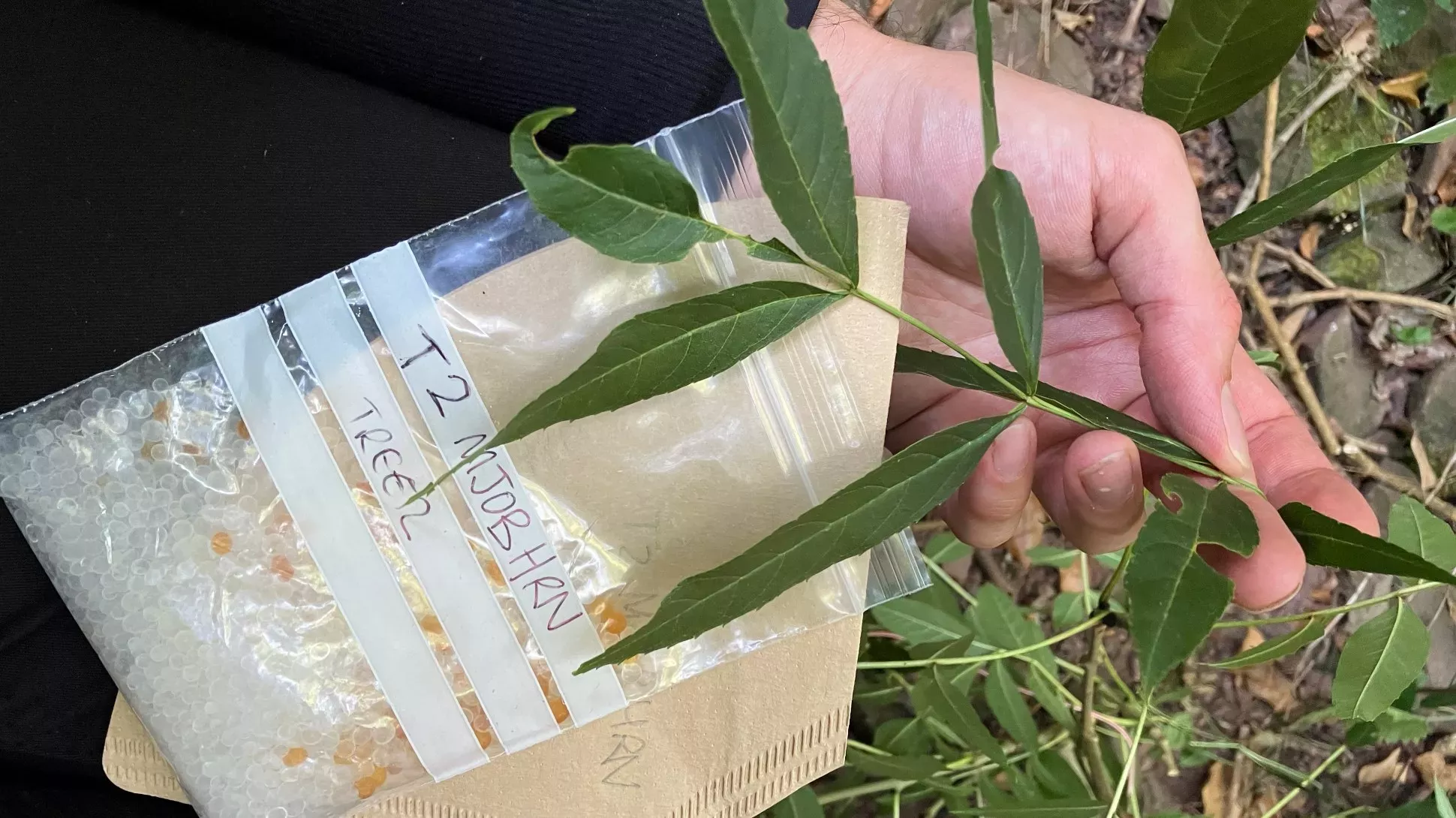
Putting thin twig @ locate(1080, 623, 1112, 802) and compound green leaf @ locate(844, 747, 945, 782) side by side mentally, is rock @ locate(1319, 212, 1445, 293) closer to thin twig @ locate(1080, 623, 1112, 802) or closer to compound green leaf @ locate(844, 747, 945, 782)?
thin twig @ locate(1080, 623, 1112, 802)

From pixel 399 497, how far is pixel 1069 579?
957 millimetres

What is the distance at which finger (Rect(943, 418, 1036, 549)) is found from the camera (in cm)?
65

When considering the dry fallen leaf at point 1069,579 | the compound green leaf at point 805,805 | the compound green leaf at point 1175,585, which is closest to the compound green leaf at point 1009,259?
the compound green leaf at point 1175,585

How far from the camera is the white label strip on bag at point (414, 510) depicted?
0.58 metres

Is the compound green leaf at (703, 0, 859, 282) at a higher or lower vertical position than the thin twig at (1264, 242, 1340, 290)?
higher

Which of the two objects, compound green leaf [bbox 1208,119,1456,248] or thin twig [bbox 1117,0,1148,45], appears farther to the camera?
thin twig [bbox 1117,0,1148,45]

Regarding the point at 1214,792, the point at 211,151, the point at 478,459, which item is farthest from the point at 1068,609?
the point at 211,151

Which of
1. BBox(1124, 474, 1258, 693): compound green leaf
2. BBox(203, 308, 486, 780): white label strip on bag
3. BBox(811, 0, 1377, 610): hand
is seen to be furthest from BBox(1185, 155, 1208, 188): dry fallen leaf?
BBox(203, 308, 486, 780): white label strip on bag

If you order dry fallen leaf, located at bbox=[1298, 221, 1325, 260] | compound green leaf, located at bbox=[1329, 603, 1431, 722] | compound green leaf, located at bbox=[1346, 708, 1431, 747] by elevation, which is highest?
compound green leaf, located at bbox=[1329, 603, 1431, 722]

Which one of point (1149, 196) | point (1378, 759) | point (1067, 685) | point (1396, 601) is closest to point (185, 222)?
point (1149, 196)

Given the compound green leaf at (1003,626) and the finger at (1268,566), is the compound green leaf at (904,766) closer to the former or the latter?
the compound green leaf at (1003,626)

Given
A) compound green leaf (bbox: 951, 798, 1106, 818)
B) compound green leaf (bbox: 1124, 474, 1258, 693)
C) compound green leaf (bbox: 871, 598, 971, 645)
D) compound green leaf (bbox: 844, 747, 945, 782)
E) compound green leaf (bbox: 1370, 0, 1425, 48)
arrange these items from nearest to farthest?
compound green leaf (bbox: 1124, 474, 1258, 693), compound green leaf (bbox: 951, 798, 1106, 818), compound green leaf (bbox: 844, 747, 945, 782), compound green leaf (bbox: 871, 598, 971, 645), compound green leaf (bbox: 1370, 0, 1425, 48)

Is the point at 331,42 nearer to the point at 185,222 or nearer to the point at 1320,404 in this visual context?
the point at 185,222

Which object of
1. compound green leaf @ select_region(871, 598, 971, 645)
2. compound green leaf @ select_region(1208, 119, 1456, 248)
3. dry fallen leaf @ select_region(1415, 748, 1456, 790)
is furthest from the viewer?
dry fallen leaf @ select_region(1415, 748, 1456, 790)
